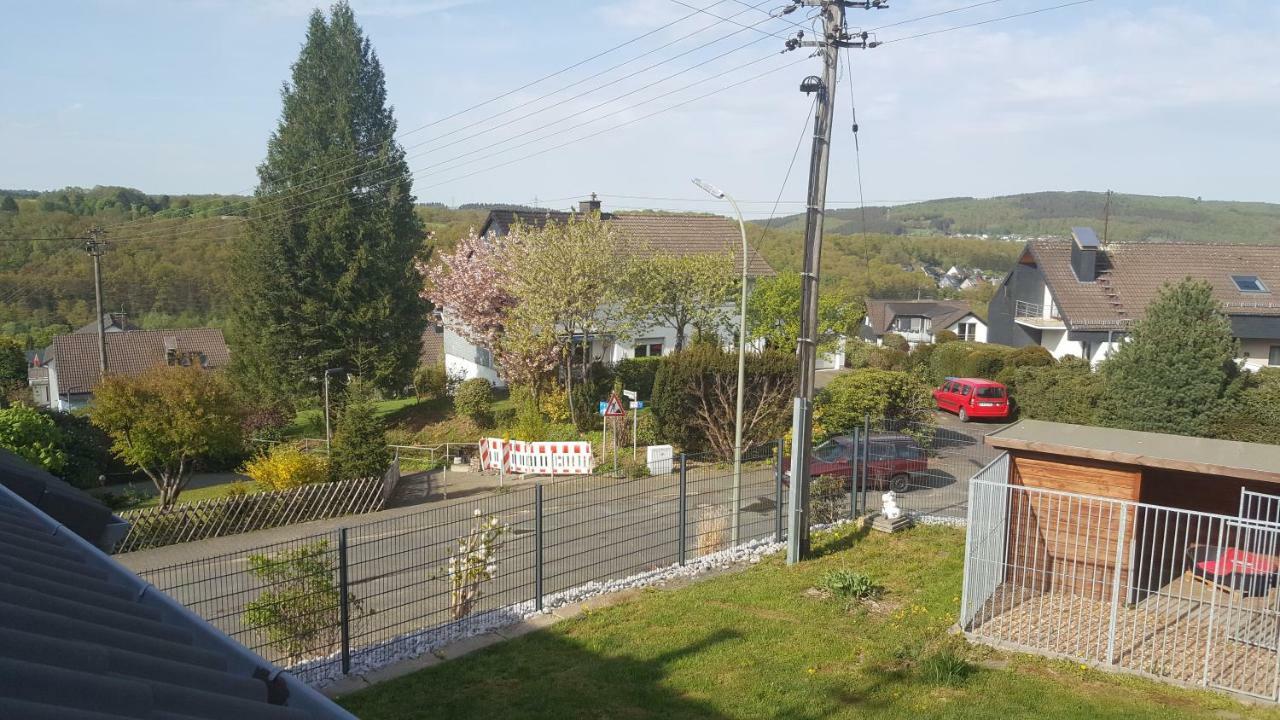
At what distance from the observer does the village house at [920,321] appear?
172 feet

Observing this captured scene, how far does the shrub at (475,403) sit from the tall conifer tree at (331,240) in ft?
20.5

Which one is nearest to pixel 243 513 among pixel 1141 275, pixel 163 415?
pixel 163 415

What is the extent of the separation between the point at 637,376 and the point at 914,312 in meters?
33.8

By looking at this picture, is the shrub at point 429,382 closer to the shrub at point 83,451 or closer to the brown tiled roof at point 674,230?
the brown tiled roof at point 674,230

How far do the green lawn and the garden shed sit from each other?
49 centimetres

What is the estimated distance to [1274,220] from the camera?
129000 millimetres

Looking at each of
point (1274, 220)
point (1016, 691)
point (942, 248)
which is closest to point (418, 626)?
point (1016, 691)

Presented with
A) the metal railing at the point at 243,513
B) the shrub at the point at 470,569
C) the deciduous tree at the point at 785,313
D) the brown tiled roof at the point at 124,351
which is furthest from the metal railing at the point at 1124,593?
the brown tiled roof at the point at 124,351

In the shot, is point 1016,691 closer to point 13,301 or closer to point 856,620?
point 856,620

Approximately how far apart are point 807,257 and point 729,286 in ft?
59.7

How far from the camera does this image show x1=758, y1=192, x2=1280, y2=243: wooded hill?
122 m

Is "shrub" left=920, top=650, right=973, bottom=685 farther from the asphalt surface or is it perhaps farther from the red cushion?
the asphalt surface

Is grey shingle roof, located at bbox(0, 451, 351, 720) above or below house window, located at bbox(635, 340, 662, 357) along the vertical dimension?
above

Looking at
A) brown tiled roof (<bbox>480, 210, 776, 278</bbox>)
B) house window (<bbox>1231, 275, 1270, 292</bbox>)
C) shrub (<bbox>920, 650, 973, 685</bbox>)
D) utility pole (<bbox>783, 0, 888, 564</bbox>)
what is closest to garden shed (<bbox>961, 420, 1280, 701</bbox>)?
shrub (<bbox>920, 650, 973, 685</bbox>)
